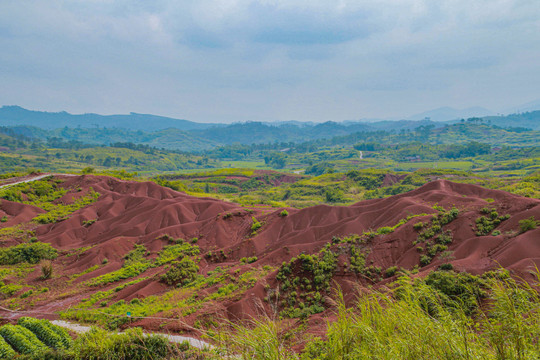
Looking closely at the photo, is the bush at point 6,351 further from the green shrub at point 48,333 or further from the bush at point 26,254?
the bush at point 26,254

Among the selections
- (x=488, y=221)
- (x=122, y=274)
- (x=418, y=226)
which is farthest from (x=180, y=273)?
(x=488, y=221)

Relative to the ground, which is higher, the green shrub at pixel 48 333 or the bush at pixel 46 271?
the green shrub at pixel 48 333

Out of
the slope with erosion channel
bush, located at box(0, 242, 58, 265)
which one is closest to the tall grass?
the slope with erosion channel

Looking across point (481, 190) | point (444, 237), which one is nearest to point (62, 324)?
point (444, 237)

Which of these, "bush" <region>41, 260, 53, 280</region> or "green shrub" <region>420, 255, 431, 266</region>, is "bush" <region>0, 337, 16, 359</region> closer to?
"bush" <region>41, 260, 53, 280</region>

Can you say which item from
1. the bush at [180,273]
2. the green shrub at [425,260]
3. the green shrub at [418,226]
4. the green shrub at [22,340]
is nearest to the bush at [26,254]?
the bush at [180,273]
